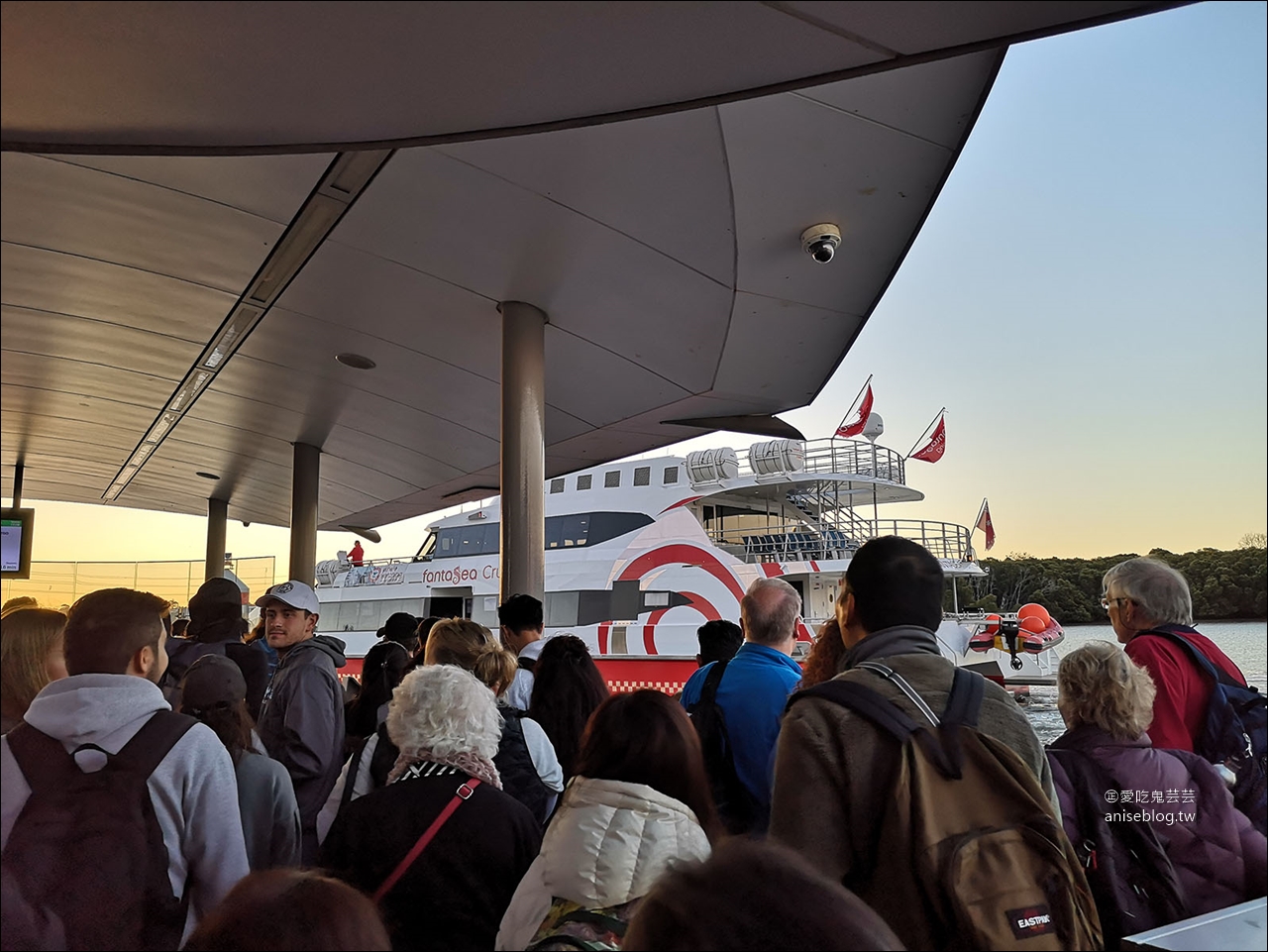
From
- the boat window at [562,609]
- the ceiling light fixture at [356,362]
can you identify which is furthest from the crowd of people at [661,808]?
the boat window at [562,609]

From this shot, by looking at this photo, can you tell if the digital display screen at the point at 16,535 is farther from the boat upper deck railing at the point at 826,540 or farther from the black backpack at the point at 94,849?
the boat upper deck railing at the point at 826,540

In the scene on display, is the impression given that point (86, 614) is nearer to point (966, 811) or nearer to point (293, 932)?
point (293, 932)

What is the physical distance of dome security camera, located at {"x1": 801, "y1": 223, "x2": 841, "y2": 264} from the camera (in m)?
4.20

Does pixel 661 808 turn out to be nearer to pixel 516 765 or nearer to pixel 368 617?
pixel 516 765

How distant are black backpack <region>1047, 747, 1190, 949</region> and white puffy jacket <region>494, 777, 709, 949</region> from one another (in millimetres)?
1301

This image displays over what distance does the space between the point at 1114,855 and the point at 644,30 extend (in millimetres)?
2441

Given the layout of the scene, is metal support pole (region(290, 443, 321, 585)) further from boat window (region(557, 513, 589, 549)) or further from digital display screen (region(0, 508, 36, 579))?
boat window (region(557, 513, 589, 549))

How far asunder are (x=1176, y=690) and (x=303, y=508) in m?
8.17

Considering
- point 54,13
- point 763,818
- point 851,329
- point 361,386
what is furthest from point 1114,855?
point 361,386

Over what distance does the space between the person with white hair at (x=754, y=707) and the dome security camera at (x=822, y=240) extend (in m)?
1.91

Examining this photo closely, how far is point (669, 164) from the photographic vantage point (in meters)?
3.85

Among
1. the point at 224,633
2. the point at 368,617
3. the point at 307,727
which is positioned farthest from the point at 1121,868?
the point at 368,617

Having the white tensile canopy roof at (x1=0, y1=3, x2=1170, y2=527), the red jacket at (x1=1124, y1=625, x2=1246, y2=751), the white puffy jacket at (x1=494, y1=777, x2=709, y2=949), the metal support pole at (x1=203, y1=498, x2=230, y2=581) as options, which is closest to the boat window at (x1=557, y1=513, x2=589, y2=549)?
the metal support pole at (x1=203, y1=498, x2=230, y2=581)

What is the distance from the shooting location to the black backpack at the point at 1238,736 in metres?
2.50
